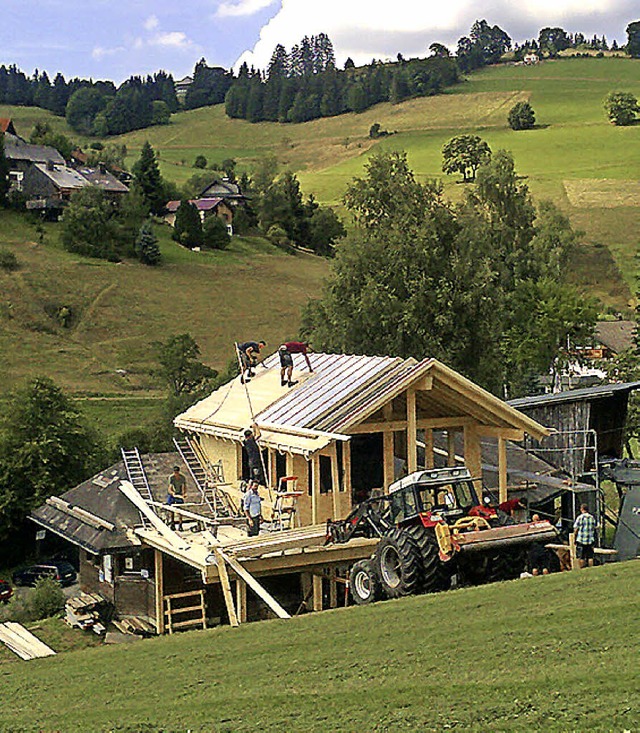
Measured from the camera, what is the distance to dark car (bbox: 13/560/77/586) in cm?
3112

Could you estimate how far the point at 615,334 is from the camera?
7488 cm

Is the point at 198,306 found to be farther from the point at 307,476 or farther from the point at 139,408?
the point at 307,476

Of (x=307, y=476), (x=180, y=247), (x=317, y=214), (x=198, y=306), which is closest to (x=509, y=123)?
(x=317, y=214)

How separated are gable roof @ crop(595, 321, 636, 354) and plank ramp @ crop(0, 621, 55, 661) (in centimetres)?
5688

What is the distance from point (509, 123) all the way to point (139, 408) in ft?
320

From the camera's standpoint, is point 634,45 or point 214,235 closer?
point 214,235

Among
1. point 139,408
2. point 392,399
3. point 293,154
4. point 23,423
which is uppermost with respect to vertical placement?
point 293,154

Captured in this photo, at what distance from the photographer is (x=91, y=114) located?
187m

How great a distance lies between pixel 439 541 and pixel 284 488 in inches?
301

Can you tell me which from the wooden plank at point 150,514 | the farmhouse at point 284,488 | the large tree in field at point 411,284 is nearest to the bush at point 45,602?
the farmhouse at point 284,488

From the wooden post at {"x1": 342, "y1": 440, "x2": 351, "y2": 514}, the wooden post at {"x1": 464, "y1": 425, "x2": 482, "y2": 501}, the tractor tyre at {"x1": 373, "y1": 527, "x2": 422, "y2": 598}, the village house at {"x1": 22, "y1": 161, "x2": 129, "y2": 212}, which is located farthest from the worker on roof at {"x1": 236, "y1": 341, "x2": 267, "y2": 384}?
the village house at {"x1": 22, "y1": 161, "x2": 129, "y2": 212}

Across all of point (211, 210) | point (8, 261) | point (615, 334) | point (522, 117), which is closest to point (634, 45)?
point (522, 117)

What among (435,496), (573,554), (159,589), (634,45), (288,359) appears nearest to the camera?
(435,496)

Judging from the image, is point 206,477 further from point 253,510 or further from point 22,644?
point 22,644
